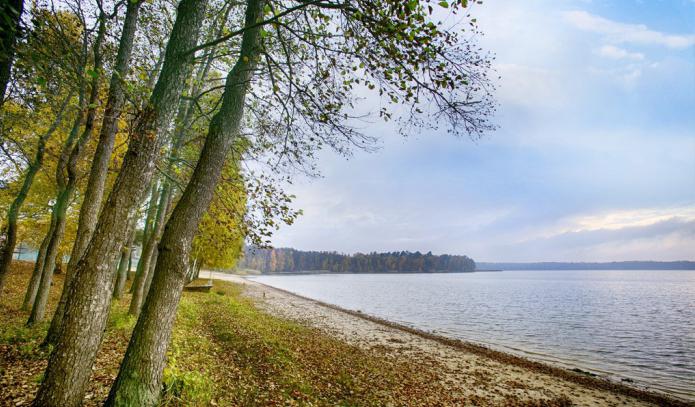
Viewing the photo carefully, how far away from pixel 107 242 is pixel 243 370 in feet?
20.5

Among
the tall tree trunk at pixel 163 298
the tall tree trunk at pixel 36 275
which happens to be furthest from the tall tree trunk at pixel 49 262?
the tall tree trunk at pixel 163 298

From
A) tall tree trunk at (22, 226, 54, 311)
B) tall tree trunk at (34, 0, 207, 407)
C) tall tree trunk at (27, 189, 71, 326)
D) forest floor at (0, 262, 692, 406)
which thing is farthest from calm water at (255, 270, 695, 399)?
tall tree trunk at (22, 226, 54, 311)

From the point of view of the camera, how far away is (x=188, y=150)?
13.3 m

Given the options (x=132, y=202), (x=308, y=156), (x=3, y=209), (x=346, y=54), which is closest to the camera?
(x=132, y=202)

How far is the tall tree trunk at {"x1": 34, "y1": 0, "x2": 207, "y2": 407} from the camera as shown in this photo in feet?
14.4

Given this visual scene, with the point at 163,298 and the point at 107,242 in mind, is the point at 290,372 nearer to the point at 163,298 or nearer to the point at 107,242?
the point at 163,298

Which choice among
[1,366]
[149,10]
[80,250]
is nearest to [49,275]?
[80,250]

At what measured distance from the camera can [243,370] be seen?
930 centimetres

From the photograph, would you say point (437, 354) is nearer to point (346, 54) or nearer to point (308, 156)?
point (308, 156)

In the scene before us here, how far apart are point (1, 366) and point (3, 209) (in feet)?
50.2

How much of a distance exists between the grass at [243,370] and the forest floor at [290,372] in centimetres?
3

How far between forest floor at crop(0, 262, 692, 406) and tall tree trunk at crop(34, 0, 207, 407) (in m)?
1.23

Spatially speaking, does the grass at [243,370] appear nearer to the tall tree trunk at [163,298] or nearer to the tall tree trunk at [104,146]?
the tall tree trunk at [163,298]

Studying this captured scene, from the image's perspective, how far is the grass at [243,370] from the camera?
20.3 ft
